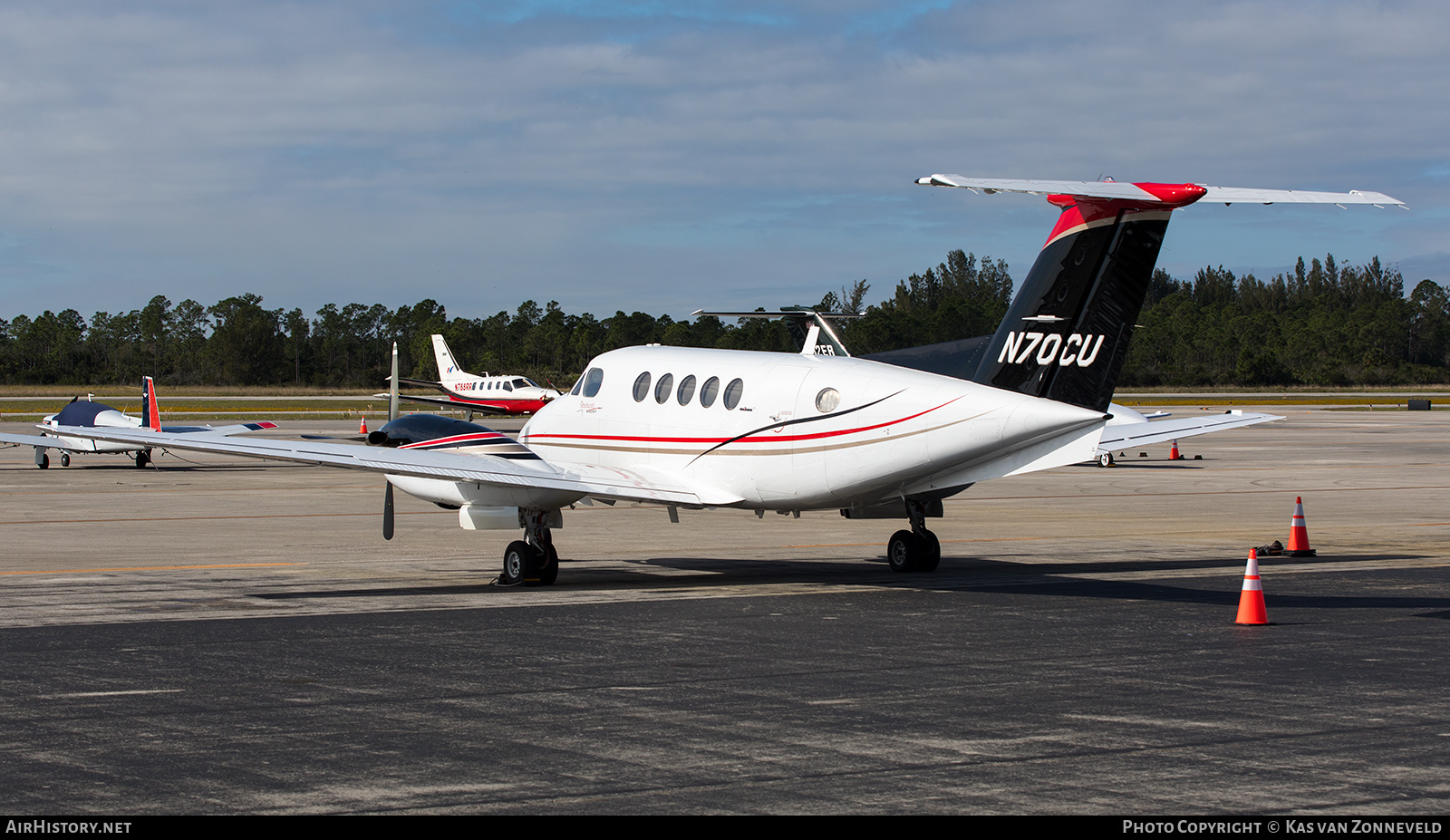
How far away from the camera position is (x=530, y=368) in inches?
4557

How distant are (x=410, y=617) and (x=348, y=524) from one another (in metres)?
10.7

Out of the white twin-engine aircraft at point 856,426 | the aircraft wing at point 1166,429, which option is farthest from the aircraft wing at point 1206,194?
the aircraft wing at point 1166,429

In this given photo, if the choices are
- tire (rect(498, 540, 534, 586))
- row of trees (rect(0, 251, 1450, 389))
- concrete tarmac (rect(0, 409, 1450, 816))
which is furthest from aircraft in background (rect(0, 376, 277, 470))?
row of trees (rect(0, 251, 1450, 389))

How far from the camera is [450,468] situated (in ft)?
51.9

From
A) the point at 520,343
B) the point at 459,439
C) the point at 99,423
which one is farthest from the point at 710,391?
the point at 520,343

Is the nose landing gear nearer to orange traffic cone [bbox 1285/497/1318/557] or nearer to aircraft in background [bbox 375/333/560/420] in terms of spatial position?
orange traffic cone [bbox 1285/497/1318/557]

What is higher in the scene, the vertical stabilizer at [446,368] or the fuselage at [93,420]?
the vertical stabilizer at [446,368]

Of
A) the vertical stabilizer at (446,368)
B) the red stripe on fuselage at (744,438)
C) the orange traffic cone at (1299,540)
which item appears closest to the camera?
the red stripe on fuselage at (744,438)

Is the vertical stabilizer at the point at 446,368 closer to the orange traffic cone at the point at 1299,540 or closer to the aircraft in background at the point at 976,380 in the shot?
the aircraft in background at the point at 976,380

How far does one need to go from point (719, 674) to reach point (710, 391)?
21.9ft

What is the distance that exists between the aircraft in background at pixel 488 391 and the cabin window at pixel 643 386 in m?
45.6

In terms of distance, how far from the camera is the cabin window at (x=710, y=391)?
1650cm
